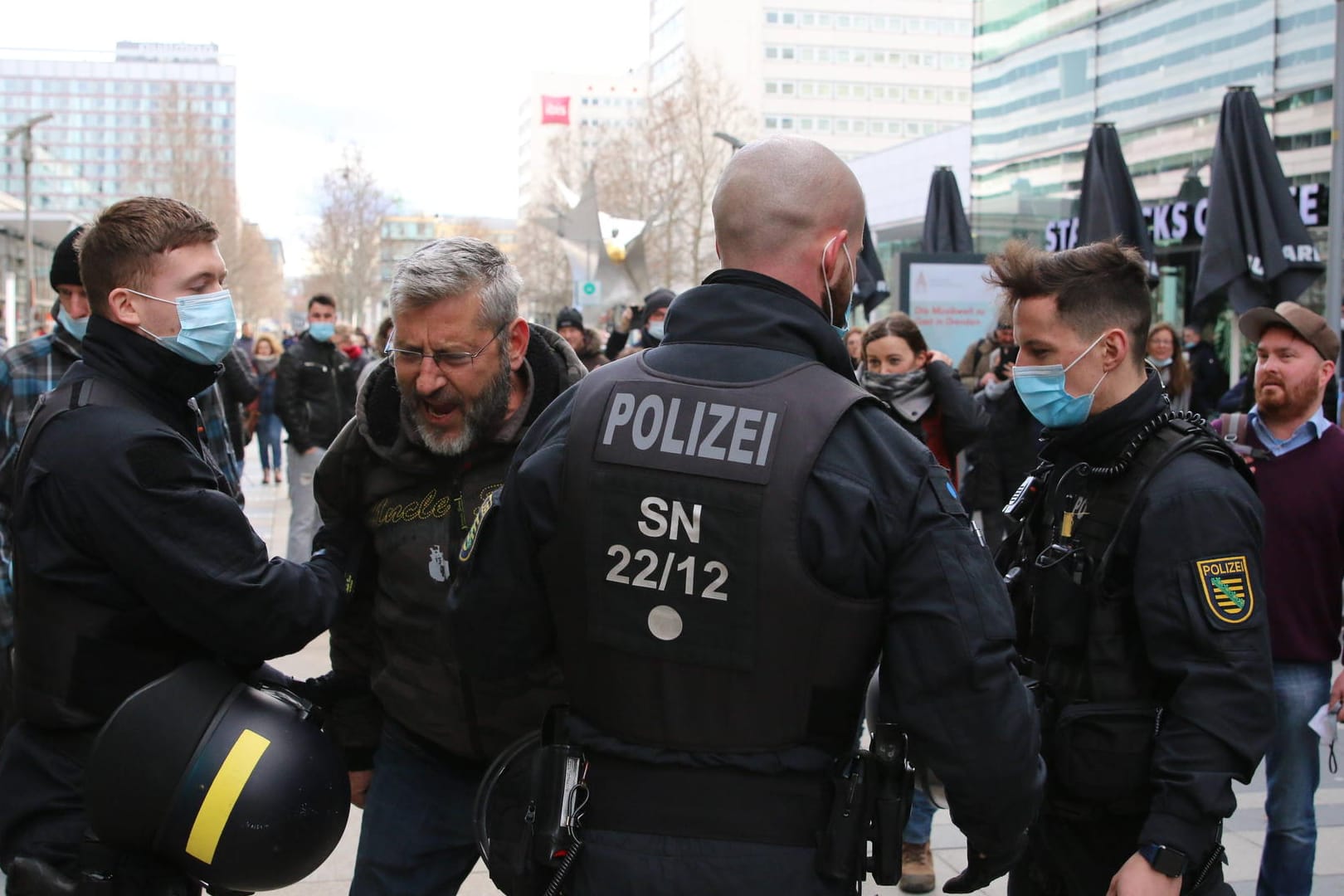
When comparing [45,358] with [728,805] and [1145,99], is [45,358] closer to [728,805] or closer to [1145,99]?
[728,805]

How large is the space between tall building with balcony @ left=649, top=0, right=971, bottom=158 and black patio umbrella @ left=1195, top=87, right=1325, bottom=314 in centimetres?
8966

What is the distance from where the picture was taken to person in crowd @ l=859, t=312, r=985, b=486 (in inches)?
234

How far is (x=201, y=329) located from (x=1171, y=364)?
7.31m

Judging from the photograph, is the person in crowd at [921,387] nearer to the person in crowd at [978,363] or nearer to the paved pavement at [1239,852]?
the paved pavement at [1239,852]

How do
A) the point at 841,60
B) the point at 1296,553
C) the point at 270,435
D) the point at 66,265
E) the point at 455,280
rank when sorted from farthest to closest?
the point at 841,60 < the point at 270,435 < the point at 66,265 < the point at 1296,553 < the point at 455,280

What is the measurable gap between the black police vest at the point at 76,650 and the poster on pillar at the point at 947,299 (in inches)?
397

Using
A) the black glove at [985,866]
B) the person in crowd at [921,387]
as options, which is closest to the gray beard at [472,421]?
the black glove at [985,866]

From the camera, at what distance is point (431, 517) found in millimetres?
2988

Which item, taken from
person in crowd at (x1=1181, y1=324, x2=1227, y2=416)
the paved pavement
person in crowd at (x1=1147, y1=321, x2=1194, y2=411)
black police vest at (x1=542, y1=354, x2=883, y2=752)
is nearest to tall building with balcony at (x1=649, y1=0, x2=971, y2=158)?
person in crowd at (x1=1181, y1=324, x2=1227, y2=416)

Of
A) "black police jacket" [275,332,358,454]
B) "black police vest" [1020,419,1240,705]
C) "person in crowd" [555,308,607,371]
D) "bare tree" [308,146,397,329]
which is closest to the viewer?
"black police vest" [1020,419,1240,705]

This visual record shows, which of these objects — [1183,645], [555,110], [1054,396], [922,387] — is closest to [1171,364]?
[922,387]

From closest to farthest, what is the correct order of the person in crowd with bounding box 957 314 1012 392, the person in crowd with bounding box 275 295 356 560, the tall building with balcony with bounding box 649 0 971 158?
the person in crowd with bounding box 275 295 356 560 < the person in crowd with bounding box 957 314 1012 392 < the tall building with balcony with bounding box 649 0 971 158

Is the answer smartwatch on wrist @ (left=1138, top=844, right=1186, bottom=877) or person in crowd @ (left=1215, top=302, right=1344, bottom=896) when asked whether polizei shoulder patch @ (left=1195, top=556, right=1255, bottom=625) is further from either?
person in crowd @ (left=1215, top=302, right=1344, bottom=896)

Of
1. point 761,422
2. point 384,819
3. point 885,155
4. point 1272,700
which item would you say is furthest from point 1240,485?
point 885,155
